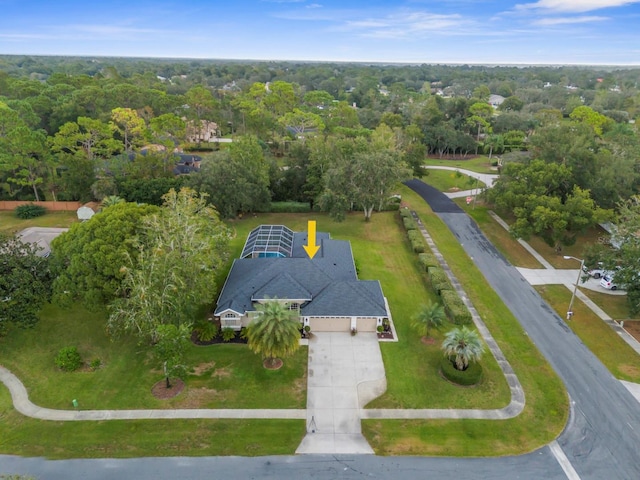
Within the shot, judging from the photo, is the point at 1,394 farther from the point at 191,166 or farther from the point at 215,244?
the point at 191,166

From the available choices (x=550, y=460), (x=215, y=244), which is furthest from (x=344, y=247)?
(x=550, y=460)

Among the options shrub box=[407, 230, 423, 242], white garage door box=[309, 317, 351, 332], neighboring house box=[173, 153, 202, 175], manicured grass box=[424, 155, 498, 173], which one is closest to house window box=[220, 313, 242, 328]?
white garage door box=[309, 317, 351, 332]

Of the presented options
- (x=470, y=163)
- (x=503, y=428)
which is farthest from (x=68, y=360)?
(x=470, y=163)

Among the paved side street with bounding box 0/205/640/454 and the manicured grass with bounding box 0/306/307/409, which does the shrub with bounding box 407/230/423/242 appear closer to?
the paved side street with bounding box 0/205/640/454

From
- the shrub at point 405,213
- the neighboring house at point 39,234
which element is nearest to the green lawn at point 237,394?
the neighboring house at point 39,234

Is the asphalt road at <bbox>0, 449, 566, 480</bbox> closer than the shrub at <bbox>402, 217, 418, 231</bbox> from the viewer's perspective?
Yes

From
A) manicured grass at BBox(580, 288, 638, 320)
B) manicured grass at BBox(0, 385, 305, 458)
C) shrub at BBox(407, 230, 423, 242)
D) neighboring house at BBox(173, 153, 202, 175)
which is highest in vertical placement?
neighboring house at BBox(173, 153, 202, 175)

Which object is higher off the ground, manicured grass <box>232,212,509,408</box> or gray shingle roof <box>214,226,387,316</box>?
gray shingle roof <box>214,226,387,316</box>

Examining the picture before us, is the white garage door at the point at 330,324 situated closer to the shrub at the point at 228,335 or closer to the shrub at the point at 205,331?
the shrub at the point at 228,335
